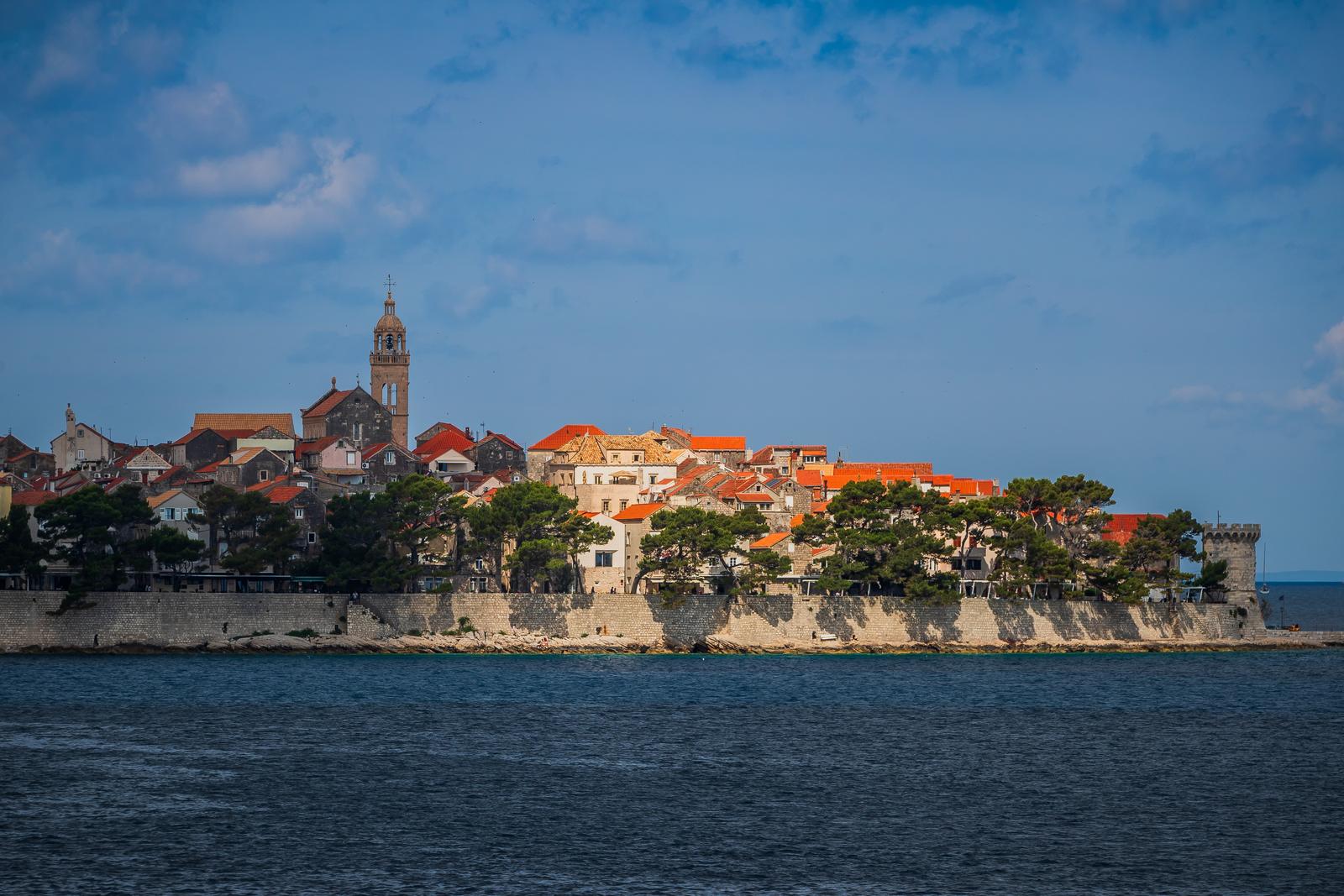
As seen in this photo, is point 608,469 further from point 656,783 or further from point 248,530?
point 656,783

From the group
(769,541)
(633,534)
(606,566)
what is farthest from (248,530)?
(769,541)

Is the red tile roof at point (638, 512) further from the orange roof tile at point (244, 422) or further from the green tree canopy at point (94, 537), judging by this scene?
the orange roof tile at point (244, 422)

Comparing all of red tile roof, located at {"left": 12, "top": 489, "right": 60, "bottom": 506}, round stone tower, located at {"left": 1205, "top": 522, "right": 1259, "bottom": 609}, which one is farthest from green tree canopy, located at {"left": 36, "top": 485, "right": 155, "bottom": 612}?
round stone tower, located at {"left": 1205, "top": 522, "right": 1259, "bottom": 609}

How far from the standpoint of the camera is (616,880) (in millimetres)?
28125

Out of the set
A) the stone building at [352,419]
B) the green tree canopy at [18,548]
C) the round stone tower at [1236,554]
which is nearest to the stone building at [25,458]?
the stone building at [352,419]

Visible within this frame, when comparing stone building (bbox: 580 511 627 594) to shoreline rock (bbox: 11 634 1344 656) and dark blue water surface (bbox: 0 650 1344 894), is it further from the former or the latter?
dark blue water surface (bbox: 0 650 1344 894)

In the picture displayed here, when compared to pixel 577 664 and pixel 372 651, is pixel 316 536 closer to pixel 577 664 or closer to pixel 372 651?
pixel 372 651

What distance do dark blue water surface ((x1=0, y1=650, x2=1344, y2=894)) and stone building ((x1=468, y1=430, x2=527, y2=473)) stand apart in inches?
1791

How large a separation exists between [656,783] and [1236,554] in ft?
186

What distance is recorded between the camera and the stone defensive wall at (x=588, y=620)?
70.2 m

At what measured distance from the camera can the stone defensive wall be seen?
70.2 meters

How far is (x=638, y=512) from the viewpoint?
281ft

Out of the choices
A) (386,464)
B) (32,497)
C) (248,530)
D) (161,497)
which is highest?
(386,464)

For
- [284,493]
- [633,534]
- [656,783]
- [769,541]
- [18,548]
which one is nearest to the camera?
[656,783]
